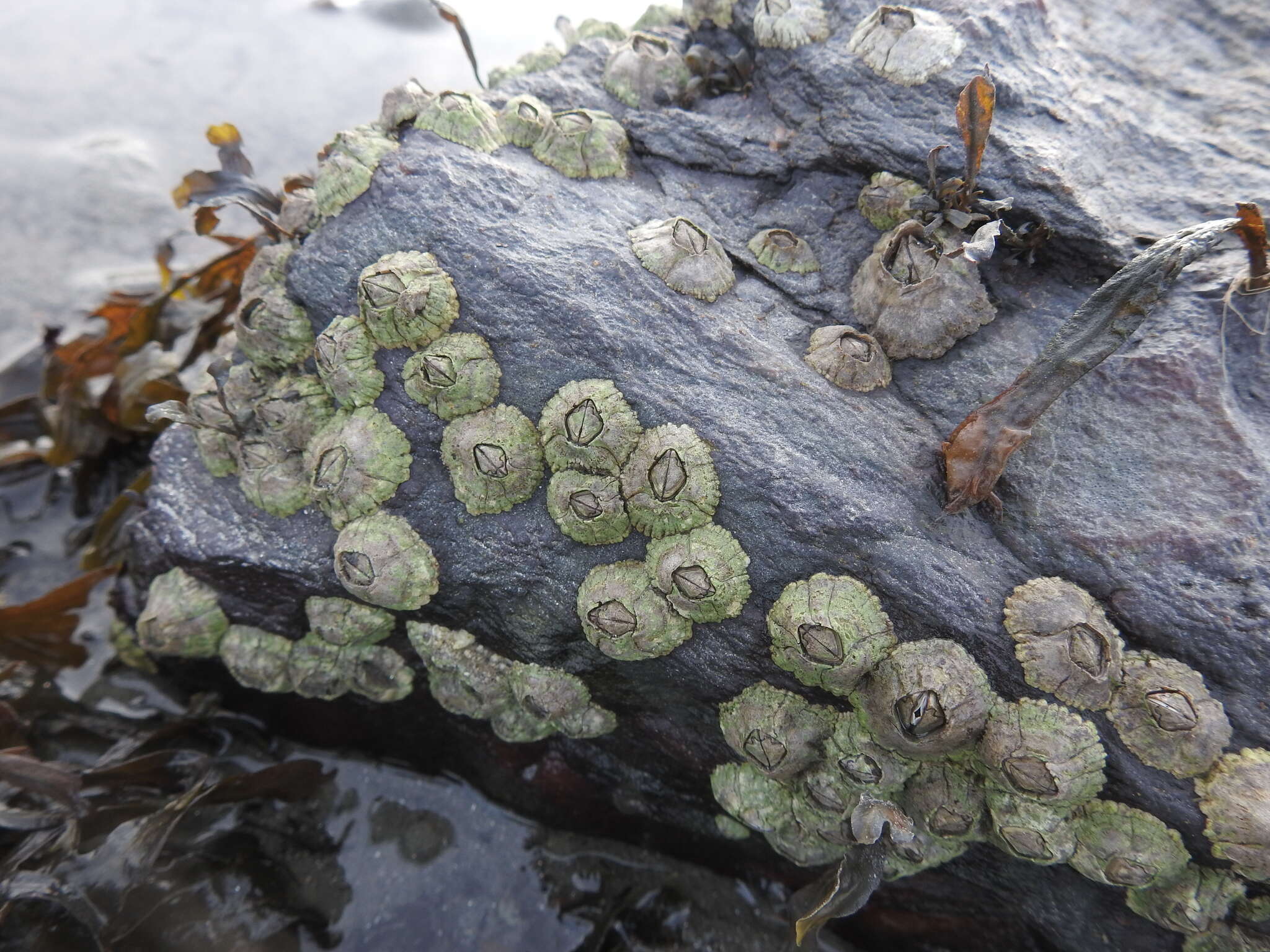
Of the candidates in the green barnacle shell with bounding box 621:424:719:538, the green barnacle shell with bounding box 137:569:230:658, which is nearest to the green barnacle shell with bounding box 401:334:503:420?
the green barnacle shell with bounding box 621:424:719:538

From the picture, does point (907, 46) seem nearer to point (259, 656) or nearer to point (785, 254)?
point (785, 254)

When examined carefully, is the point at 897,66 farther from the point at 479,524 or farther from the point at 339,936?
the point at 339,936

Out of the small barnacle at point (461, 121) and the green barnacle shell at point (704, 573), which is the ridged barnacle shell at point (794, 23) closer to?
the small barnacle at point (461, 121)

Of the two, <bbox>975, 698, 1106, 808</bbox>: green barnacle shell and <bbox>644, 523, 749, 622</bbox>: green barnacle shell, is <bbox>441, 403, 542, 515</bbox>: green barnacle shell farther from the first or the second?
<bbox>975, 698, 1106, 808</bbox>: green barnacle shell

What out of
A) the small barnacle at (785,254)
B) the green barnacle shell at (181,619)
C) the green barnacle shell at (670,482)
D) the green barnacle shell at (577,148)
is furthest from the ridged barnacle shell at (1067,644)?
the green barnacle shell at (181,619)

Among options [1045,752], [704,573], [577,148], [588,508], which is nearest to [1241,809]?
[1045,752]

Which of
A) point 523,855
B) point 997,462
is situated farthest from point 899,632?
point 523,855
